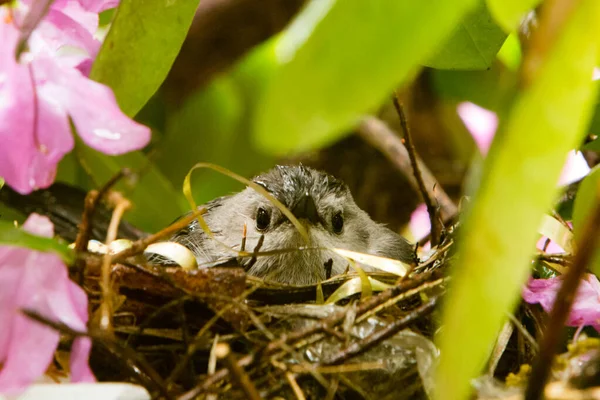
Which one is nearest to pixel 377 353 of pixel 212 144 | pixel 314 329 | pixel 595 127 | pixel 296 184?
pixel 314 329

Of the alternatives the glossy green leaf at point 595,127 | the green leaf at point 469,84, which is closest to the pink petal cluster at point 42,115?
the glossy green leaf at point 595,127

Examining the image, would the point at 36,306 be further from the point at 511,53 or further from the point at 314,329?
the point at 511,53

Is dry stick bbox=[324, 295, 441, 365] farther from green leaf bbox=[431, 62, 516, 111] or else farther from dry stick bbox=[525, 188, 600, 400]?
green leaf bbox=[431, 62, 516, 111]

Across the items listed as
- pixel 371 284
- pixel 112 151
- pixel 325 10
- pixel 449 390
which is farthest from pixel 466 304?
pixel 371 284

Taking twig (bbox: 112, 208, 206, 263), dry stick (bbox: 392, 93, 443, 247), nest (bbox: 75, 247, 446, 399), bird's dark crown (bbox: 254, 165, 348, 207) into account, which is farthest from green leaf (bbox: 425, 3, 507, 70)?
bird's dark crown (bbox: 254, 165, 348, 207)

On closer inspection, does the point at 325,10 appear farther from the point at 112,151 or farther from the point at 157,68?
the point at 157,68

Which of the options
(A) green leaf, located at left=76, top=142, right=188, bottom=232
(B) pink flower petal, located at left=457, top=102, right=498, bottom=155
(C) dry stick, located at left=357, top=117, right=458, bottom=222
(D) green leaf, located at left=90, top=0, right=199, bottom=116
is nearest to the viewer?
(D) green leaf, located at left=90, top=0, right=199, bottom=116
